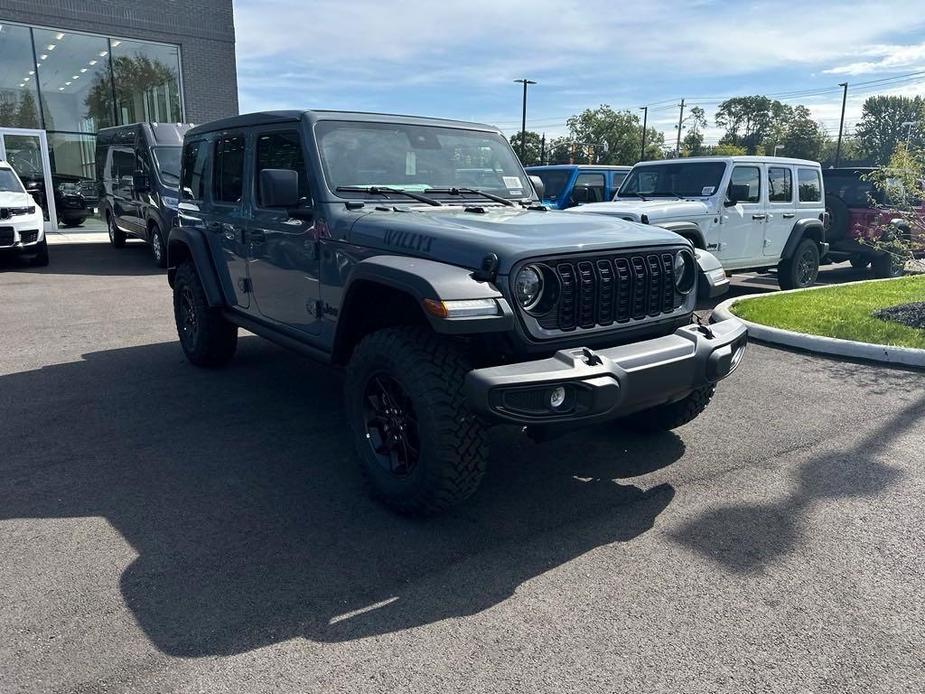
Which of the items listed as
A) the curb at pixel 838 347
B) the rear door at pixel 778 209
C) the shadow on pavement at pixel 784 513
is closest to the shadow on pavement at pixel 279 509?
the shadow on pavement at pixel 784 513

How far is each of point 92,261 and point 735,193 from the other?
11603 millimetres

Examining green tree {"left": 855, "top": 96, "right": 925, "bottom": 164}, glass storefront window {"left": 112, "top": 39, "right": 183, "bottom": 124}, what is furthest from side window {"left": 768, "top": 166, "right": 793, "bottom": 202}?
green tree {"left": 855, "top": 96, "right": 925, "bottom": 164}

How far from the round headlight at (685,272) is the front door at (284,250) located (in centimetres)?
204

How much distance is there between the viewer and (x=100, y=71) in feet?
59.7

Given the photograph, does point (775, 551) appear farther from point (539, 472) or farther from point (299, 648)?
point (299, 648)

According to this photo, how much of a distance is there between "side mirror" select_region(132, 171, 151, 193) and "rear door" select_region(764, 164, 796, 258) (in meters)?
10.1

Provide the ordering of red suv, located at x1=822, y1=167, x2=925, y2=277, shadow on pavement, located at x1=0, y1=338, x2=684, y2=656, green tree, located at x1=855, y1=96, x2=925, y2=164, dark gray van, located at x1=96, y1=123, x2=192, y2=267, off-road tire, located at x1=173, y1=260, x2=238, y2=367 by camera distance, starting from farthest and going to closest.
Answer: green tree, located at x1=855, y1=96, x2=925, y2=164, dark gray van, located at x1=96, y1=123, x2=192, y2=267, red suv, located at x1=822, y1=167, x2=925, y2=277, off-road tire, located at x1=173, y1=260, x2=238, y2=367, shadow on pavement, located at x1=0, y1=338, x2=684, y2=656

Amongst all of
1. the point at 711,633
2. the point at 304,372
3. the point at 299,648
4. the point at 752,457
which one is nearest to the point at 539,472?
the point at 752,457

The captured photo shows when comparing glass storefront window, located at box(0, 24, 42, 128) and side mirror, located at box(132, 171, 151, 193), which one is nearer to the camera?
side mirror, located at box(132, 171, 151, 193)

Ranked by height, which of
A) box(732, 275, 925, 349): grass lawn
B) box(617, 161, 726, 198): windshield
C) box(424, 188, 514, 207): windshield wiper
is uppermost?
box(617, 161, 726, 198): windshield

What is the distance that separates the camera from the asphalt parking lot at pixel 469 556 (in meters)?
2.48

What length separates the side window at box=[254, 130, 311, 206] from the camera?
4301 millimetres

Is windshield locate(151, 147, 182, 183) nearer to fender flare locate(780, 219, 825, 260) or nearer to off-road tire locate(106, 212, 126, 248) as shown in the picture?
off-road tire locate(106, 212, 126, 248)

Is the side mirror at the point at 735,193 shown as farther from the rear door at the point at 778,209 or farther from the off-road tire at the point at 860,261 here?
the off-road tire at the point at 860,261
